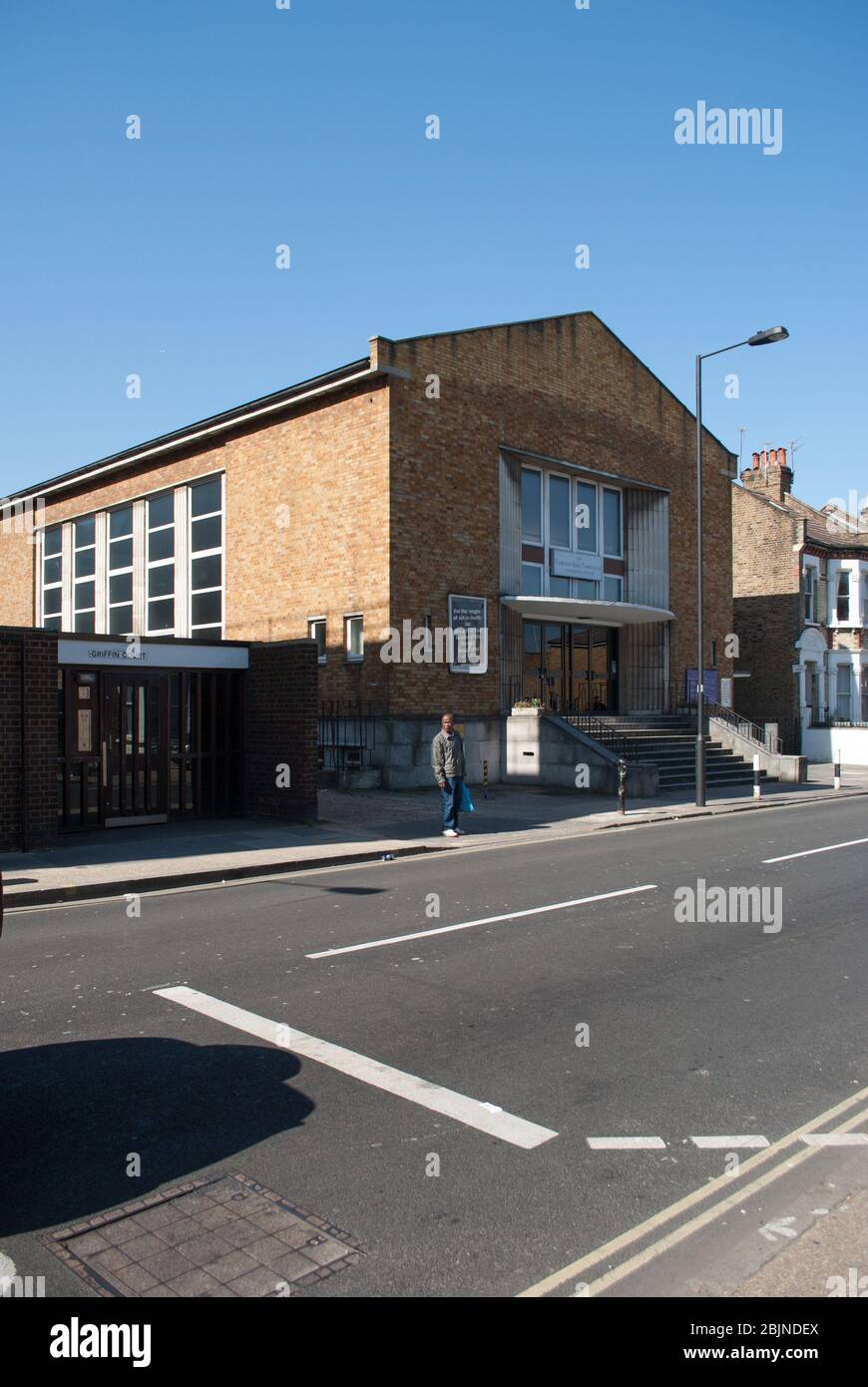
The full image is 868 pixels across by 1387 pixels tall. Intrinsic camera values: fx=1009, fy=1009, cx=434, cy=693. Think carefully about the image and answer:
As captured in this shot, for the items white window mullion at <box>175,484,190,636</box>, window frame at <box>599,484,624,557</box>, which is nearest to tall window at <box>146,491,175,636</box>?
white window mullion at <box>175,484,190,636</box>

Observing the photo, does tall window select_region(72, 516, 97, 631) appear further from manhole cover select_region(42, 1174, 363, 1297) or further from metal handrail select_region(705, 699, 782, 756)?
manhole cover select_region(42, 1174, 363, 1297)

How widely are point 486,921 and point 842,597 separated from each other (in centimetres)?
3264

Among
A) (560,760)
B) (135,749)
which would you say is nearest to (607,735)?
(560,760)

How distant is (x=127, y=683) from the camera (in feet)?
48.4

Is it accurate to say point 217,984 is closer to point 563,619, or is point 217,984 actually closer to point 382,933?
point 382,933

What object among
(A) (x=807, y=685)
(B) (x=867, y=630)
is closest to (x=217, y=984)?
(A) (x=807, y=685)

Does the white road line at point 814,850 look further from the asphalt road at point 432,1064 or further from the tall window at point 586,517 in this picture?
A: the tall window at point 586,517

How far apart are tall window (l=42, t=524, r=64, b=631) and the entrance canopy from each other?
16259 mm

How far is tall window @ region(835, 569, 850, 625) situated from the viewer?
37.3 metres

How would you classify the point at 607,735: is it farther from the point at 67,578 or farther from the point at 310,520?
the point at 67,578

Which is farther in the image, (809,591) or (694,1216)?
(809,591)

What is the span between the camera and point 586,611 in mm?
25234
